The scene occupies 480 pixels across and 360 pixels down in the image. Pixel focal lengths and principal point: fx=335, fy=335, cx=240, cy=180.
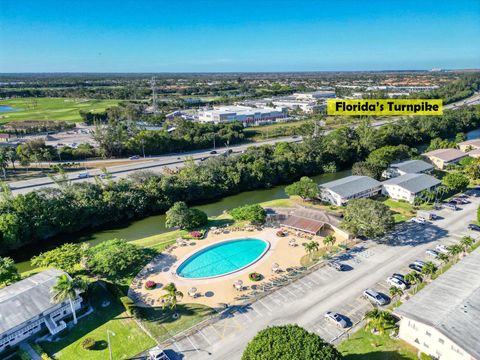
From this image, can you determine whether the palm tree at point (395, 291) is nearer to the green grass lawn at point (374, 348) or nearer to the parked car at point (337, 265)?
the green grass lawn at point (374, 348)

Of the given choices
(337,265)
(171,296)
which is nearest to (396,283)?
(337,265)

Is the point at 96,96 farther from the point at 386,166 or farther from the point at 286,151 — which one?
the point at 386,166

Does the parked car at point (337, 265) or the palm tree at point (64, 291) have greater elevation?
the palm tree at point (64, 291)

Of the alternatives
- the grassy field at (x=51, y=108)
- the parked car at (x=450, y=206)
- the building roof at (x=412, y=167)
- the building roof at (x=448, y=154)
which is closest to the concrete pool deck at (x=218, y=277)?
the parked car at (x=450, y=206)

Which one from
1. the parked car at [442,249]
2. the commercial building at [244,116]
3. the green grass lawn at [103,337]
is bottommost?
the green grass lawn at [103,337]

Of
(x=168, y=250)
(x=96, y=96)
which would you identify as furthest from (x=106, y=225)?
(x=96, y=96)

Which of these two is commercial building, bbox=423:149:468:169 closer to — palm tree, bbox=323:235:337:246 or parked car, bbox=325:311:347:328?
palm tree, bbox=323:235:337:246
